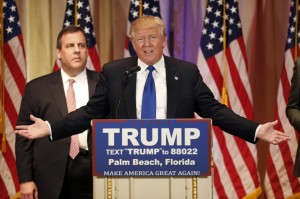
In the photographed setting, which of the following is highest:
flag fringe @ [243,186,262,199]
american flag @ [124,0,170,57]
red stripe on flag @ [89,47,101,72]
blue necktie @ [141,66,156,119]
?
american flag @ [124,0,170,57]

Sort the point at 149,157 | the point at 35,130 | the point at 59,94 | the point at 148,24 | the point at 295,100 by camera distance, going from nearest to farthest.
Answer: the point at 149,157 → the point at 35,130 → the point at 148,24 → the point at 295,100 → the point at 59,94

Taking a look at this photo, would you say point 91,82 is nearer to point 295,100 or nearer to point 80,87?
point 80,87

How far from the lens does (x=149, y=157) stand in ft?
7.69

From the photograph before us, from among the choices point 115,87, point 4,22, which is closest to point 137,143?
point 115,87

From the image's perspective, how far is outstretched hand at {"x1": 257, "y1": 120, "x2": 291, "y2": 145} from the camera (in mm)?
2650

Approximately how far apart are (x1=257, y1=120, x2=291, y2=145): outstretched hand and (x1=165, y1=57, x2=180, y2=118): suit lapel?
1.52ft

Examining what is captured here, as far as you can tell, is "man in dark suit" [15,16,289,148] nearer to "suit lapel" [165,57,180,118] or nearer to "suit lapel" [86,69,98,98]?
"suit lapel" [165,57,180,118]

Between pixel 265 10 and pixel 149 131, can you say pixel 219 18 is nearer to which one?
pixel 265 10

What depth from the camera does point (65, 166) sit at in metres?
3.48

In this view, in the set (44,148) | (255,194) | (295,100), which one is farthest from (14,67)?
(295,100)

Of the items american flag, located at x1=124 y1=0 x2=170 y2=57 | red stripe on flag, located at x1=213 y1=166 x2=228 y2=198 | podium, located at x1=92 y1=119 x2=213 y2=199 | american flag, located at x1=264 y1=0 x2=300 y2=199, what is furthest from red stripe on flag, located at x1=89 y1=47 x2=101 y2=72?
podium, located at x1=92 y1=119 x2=213 y2=199

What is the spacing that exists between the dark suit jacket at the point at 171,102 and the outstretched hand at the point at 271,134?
56mm

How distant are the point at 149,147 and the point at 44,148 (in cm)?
141

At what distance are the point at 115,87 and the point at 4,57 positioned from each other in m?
2.60
